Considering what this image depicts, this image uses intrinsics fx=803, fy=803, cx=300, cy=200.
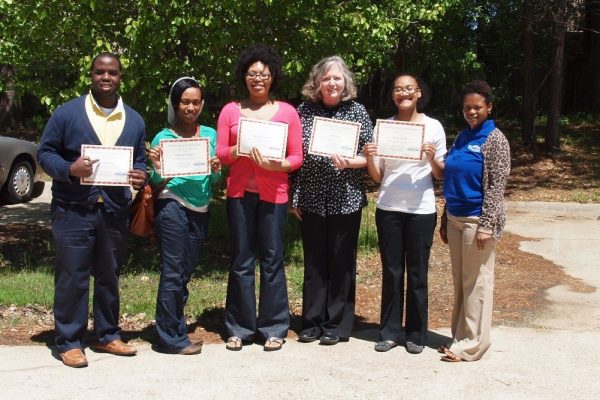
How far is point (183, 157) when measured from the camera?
531 centimetres

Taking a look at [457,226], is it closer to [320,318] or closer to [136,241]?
[320,318]

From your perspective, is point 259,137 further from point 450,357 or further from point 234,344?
point 450,357

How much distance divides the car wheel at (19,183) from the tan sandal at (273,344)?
28.8 ft

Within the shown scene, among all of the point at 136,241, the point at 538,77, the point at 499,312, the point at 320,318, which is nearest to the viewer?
the point at 320,318

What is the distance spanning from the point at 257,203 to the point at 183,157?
626mm

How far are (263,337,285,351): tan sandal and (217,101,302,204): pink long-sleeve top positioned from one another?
38.6 inches

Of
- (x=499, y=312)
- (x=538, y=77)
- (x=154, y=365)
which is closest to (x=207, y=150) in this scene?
(x=154, y=365)

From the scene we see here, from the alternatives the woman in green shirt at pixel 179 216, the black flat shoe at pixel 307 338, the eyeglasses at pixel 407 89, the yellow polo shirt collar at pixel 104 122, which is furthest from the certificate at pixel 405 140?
the yellow polo shirt collar at pixel 104 122

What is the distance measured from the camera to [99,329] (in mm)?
5473

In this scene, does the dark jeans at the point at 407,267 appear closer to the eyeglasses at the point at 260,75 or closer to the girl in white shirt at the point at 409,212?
the girl in white shirt at the point at 409,212

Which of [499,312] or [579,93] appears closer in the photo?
[499,312]

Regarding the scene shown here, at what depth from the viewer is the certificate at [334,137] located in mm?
Result: 5453

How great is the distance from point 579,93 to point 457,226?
21455mm

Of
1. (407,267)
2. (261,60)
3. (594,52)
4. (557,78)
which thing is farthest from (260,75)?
(594,52)
